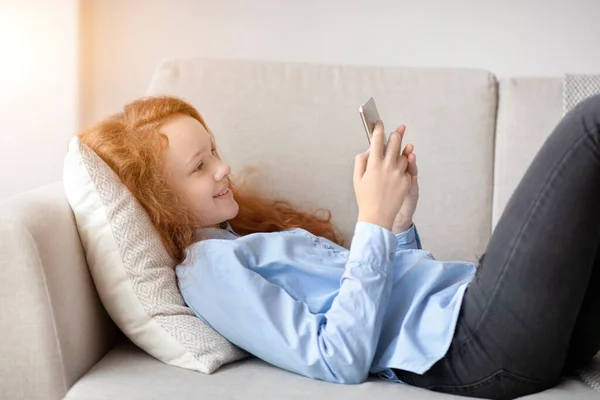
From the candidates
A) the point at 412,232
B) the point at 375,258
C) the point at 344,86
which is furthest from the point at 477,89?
the point at 375,258

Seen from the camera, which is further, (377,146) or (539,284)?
(377,146)

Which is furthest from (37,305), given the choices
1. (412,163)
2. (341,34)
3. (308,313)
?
(341,34)

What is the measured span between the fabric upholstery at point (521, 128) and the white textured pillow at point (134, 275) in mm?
814

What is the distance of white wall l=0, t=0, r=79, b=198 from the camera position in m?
2.26

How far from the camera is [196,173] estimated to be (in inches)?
62.3

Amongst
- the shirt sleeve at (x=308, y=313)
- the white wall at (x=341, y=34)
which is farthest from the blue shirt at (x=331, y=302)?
the white wall at (x=341, y=34)

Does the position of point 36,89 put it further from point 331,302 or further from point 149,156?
point 331,302

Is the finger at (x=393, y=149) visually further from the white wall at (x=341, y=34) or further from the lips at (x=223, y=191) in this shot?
the white wall at (x=341, y=34)

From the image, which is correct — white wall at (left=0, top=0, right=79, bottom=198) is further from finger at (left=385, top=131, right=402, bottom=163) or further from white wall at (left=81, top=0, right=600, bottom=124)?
finger at (left=385, top=131, right=402, bottom=163)

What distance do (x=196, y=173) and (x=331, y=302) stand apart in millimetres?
362

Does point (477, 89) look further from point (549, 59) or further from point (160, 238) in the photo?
point (160, 238)

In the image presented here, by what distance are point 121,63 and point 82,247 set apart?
1150 mm

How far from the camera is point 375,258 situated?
52.3 inches

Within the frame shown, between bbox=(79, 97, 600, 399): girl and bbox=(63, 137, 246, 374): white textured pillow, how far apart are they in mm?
35
